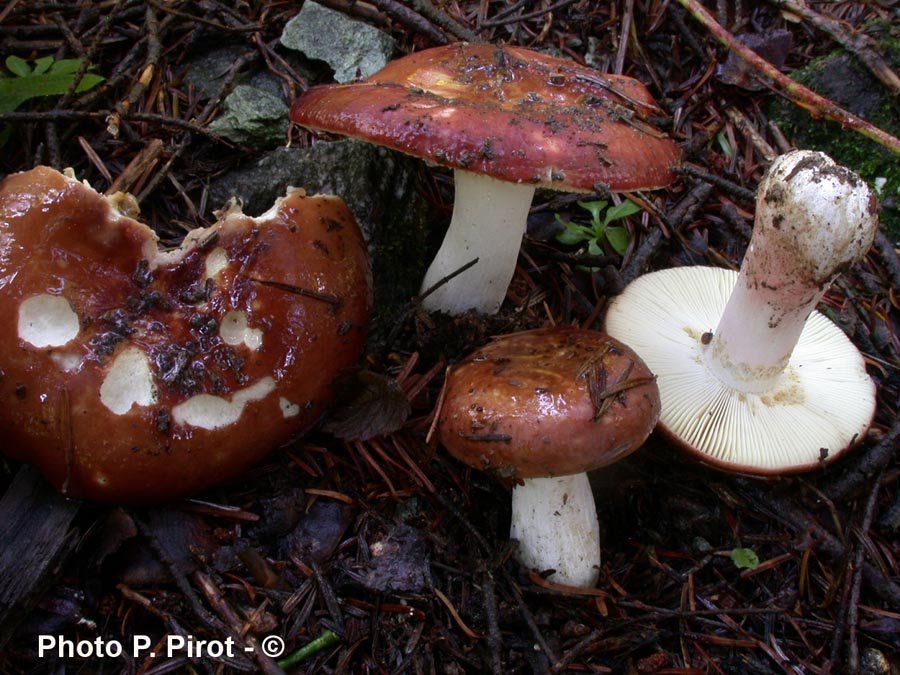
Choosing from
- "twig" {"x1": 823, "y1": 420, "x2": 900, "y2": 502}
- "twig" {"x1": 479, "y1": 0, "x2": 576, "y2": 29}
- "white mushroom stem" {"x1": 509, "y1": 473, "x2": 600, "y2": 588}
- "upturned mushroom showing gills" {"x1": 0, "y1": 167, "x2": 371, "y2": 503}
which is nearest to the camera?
"upturned mushroom showing gills" {"x1": 0, "y1": 167, "x2": 371, "y2": 503}

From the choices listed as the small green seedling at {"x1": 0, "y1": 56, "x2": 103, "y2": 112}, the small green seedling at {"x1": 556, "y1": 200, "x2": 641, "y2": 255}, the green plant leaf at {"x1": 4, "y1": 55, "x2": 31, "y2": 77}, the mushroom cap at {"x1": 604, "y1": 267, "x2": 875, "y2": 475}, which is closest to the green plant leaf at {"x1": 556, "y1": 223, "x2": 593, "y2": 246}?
the small green seedling at {"x1": 556, "y1": 200, "x2": 641, "y2": 255}

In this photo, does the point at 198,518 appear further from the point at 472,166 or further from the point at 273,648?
the point at 472,166

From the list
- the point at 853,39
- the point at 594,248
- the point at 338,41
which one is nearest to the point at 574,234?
the point at 594,248

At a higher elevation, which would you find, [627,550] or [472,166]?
[472,166]

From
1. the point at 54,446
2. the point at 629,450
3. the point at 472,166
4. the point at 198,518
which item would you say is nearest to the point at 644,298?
the point at 629,450

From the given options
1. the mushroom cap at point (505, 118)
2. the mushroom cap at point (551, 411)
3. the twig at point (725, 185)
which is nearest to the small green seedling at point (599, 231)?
the twig at point (725, 185)

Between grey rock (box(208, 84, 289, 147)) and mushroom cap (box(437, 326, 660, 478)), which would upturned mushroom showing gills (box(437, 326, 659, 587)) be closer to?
mushroom cap (box(437, 326, 660, 478))

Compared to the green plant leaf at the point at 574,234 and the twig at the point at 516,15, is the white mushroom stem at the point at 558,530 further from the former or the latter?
the twig at the point at 516,15
